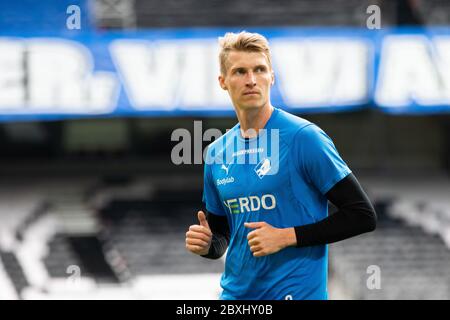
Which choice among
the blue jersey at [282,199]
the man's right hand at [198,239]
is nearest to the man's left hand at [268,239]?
the blue jersey at [282,199]

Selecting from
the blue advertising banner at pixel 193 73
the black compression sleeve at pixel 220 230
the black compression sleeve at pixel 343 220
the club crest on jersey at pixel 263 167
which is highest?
the club crest on jersey at pixel 263 167

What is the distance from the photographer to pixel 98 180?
54.6ft

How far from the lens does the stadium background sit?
13789 millimetres

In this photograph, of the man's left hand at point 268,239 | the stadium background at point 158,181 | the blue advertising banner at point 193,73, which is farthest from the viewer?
the stadium background at point 158,181

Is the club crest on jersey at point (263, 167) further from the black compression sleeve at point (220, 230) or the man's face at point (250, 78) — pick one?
the black compression sleeve at point (220, 230)

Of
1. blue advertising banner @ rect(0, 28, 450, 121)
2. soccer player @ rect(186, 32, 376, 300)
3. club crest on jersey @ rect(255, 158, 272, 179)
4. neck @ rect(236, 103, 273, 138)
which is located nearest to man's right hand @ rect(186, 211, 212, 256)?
soccer player @ rect(186, 32, 376, 300)

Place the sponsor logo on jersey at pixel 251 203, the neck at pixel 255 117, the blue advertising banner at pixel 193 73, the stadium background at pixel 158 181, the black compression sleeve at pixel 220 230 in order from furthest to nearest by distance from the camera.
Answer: the stadium background at pixel 158 181 < the blue advertising banner at pixel 193 73 < the black compression sleeve at pixel 220 230 < the neck at pixel 255 117 < the sponsor logo on jersey at pixel 251 203

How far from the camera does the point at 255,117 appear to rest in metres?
3.80

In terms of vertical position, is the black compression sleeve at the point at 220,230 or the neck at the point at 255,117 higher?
the neck at the point at 255,117

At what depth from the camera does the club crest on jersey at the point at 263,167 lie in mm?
3684

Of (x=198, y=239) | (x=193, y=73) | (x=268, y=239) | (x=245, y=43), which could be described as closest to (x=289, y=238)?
(x=268, y=239)

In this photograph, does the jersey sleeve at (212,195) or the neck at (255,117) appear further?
the jersey sleeve at (212,195)

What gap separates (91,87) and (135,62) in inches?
31.2

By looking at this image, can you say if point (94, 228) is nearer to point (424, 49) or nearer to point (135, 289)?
point (135, 289)
